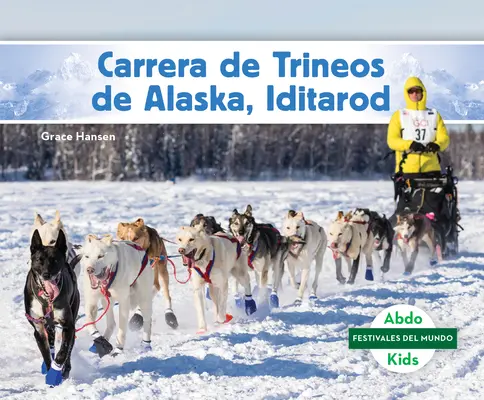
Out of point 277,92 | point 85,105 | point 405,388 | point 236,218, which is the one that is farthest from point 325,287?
point 405,388

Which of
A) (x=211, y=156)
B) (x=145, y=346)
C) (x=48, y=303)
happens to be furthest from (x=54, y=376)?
(x=211, y=156)

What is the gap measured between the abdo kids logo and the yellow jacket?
1.82 m

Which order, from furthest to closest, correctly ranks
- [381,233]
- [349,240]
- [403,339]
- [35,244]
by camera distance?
[381,233] < [349,240] < [403,339] < [35,244]

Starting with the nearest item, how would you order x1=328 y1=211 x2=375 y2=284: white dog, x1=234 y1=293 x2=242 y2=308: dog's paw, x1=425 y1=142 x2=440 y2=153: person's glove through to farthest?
x1=234 y1=293 x2=242 y2=308: dog's paw < x1=425 y1=142 x2=440 y2=153: person's glove < x1=328 y1=211 x2=375 y2=284: white dog

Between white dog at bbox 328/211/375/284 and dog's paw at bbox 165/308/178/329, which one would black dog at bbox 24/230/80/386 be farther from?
white dog at bbox 328/211/375/284

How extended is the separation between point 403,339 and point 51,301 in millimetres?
2420

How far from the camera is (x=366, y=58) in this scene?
6832 millimetres

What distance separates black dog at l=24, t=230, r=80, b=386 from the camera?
4.68m

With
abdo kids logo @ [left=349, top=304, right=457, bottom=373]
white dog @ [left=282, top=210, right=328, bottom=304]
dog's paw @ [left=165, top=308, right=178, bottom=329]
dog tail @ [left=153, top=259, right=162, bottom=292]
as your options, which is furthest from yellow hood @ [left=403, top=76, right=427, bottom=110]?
dog's paw @ [left=165, top=308, right=178, bottom=329]

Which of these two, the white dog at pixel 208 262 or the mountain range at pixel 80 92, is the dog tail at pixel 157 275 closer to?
A: the white dog at pixel 208 262

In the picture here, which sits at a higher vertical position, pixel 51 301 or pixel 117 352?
pixel 51 301

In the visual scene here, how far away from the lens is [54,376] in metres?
4.76

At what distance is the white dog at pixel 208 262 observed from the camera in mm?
6141

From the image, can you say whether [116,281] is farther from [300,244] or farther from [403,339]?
[300,244]
